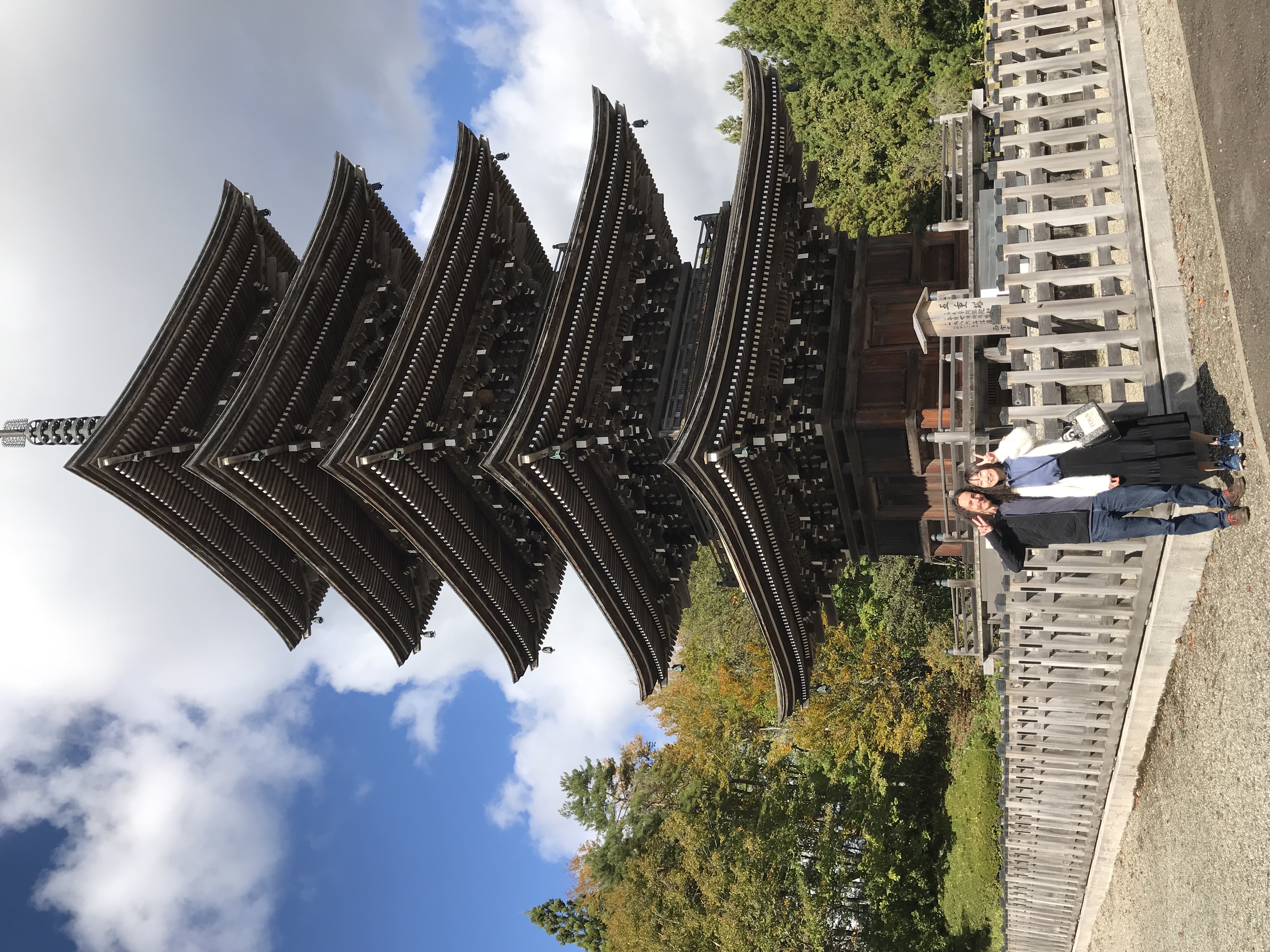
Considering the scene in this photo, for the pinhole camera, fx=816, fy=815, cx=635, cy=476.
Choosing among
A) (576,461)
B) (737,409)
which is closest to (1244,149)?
(737,409)

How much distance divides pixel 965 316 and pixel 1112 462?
4.58 metres

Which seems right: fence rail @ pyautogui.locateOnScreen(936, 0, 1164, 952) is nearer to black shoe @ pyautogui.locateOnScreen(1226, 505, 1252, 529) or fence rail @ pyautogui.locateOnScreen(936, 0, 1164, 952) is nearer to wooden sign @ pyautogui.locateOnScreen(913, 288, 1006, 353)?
wooden sign @ pyautogui.locateOnScreen(913, 288, 1006, 353)

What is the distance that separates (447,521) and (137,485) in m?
6.02

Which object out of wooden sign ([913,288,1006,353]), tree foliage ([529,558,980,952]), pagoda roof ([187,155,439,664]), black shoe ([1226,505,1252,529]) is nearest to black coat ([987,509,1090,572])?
black shoe ([1226,505,1252,529])

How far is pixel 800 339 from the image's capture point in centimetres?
1555

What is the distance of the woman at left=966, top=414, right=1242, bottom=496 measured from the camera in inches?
346

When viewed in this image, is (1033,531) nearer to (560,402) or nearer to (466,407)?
(560,402)

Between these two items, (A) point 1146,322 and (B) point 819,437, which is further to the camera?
(B) point 819,437

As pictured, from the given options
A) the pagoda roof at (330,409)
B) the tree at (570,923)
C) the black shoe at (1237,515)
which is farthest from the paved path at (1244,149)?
the tree at (570,923)

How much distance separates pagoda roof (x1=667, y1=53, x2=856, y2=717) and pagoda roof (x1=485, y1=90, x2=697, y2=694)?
1.83 m

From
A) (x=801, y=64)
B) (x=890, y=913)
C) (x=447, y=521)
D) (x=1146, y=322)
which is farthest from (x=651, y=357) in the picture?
(x=801, y=64)

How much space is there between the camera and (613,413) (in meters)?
15.8

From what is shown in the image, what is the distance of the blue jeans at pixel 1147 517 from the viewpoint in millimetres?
8703

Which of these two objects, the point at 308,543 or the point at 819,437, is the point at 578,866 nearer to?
the point at 308,543
